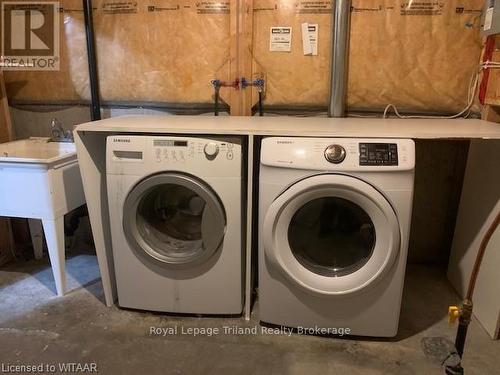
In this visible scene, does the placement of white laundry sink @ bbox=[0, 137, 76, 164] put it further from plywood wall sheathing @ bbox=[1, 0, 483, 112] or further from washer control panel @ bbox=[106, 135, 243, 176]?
washer control panel @ bbox=[106, 135, 243, 176]

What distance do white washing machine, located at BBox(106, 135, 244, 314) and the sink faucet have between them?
840 millimetres

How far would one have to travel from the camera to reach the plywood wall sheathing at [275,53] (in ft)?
6.83

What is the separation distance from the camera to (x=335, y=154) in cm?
149

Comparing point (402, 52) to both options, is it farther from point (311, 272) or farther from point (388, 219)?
point (311, 272)

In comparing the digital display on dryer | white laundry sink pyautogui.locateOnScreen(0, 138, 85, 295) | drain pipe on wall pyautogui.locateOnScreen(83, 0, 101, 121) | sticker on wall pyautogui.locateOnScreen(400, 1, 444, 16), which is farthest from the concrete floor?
sticker on wall pyautogui.locateOnScreen(400, 1, 444, 16)

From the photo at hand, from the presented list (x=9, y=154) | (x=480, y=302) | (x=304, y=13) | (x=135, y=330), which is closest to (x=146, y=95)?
(x=9, y=154)

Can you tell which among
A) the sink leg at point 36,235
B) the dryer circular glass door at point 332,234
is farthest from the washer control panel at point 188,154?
the sink leg at point 36,235

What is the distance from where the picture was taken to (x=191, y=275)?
1.78 meters

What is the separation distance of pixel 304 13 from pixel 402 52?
23.1 inches

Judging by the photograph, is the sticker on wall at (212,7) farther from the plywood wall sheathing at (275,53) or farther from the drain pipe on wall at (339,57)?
the drain pipe on wall at (339,57)

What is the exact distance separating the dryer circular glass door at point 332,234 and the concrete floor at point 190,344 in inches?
11.6

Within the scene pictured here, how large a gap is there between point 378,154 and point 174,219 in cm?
99

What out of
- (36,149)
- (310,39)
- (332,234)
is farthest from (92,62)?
(332,234)

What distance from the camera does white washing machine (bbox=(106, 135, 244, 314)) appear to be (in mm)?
1624
